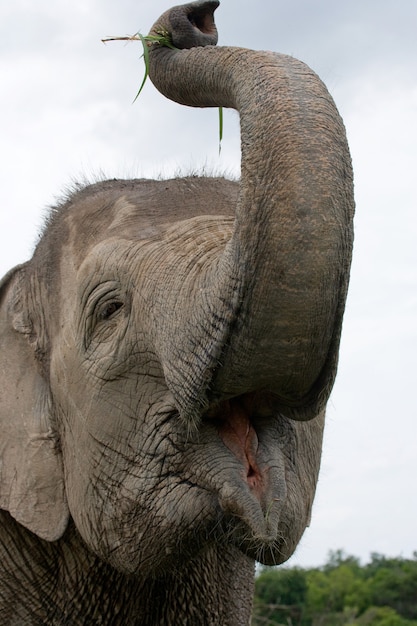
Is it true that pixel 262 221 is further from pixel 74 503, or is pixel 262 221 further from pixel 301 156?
pixel 74 503

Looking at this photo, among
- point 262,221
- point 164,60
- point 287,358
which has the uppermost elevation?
point 164,60

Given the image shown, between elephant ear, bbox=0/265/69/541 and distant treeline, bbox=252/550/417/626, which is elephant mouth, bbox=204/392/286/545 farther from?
distant treeline, bbox=252/550/417/626

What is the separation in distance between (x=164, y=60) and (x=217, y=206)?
20.4 inches

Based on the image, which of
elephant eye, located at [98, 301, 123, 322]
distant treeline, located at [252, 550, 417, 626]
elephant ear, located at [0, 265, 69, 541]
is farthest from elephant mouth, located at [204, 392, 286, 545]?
distant treeline, located at [252, 550, 417, 626]

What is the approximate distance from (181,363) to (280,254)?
0.48 metres

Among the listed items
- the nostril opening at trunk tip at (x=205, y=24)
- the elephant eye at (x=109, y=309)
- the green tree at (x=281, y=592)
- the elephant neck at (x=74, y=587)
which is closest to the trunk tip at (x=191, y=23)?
the nostril opening at trunk tip at (x=205, y=24)

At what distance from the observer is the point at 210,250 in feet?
9.87

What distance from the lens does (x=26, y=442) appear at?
367cm

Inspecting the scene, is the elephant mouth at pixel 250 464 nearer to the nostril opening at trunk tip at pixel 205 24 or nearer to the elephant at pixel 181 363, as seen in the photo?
the elephant at pixel 181 363

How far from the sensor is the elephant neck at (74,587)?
147 inches

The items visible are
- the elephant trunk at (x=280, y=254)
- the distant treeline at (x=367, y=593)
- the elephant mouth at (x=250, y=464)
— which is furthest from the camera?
the distant treeline at (x=367, y=593)

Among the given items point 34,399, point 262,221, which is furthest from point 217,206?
point 262,221

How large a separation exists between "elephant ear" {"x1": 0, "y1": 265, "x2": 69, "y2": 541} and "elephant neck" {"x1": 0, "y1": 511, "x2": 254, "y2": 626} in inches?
5.4

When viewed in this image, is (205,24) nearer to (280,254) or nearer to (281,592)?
(280,254)
